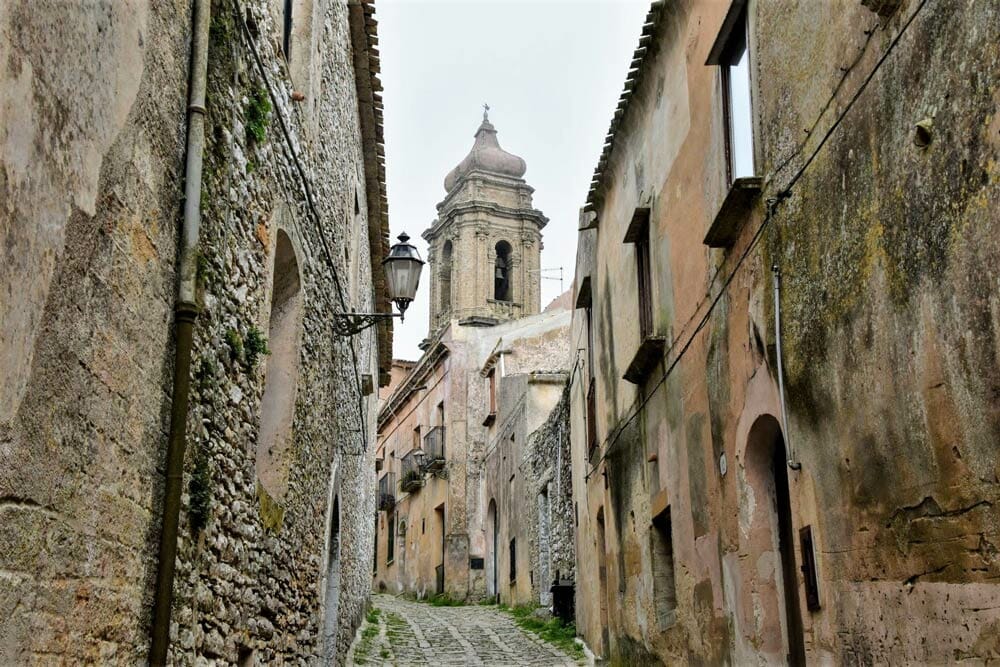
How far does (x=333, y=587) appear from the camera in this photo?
11.6m

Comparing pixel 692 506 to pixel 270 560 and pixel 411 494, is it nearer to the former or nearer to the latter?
pixel 270 560

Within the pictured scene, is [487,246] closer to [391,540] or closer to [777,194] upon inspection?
[391,540]

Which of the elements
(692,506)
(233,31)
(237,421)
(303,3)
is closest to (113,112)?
(233,31)

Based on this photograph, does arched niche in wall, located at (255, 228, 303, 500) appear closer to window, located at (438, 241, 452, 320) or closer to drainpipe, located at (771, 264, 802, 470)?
drainpipe, located at (771, 264, 802, 470)

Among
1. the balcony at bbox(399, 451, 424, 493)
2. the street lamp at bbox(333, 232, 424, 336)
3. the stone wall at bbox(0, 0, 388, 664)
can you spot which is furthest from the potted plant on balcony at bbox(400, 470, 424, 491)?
the stone wall at bbox(0, 0, 388, 664)

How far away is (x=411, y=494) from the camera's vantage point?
34.7 metres

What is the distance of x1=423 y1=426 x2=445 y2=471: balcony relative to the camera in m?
30.3

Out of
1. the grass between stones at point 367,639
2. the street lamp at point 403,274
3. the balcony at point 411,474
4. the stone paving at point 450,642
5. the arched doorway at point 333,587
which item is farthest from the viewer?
the balcony at point 411,474

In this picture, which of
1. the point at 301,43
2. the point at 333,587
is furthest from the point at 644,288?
the point at 333,587

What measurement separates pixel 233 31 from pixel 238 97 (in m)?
0.35

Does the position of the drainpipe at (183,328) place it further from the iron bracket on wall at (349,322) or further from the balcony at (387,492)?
the balcony at (387,492)

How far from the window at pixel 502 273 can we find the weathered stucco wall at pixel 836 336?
34500 millimetres

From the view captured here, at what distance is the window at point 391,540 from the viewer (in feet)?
121

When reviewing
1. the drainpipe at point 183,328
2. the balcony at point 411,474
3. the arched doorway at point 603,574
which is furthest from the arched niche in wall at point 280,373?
the balcony at point 411,474
